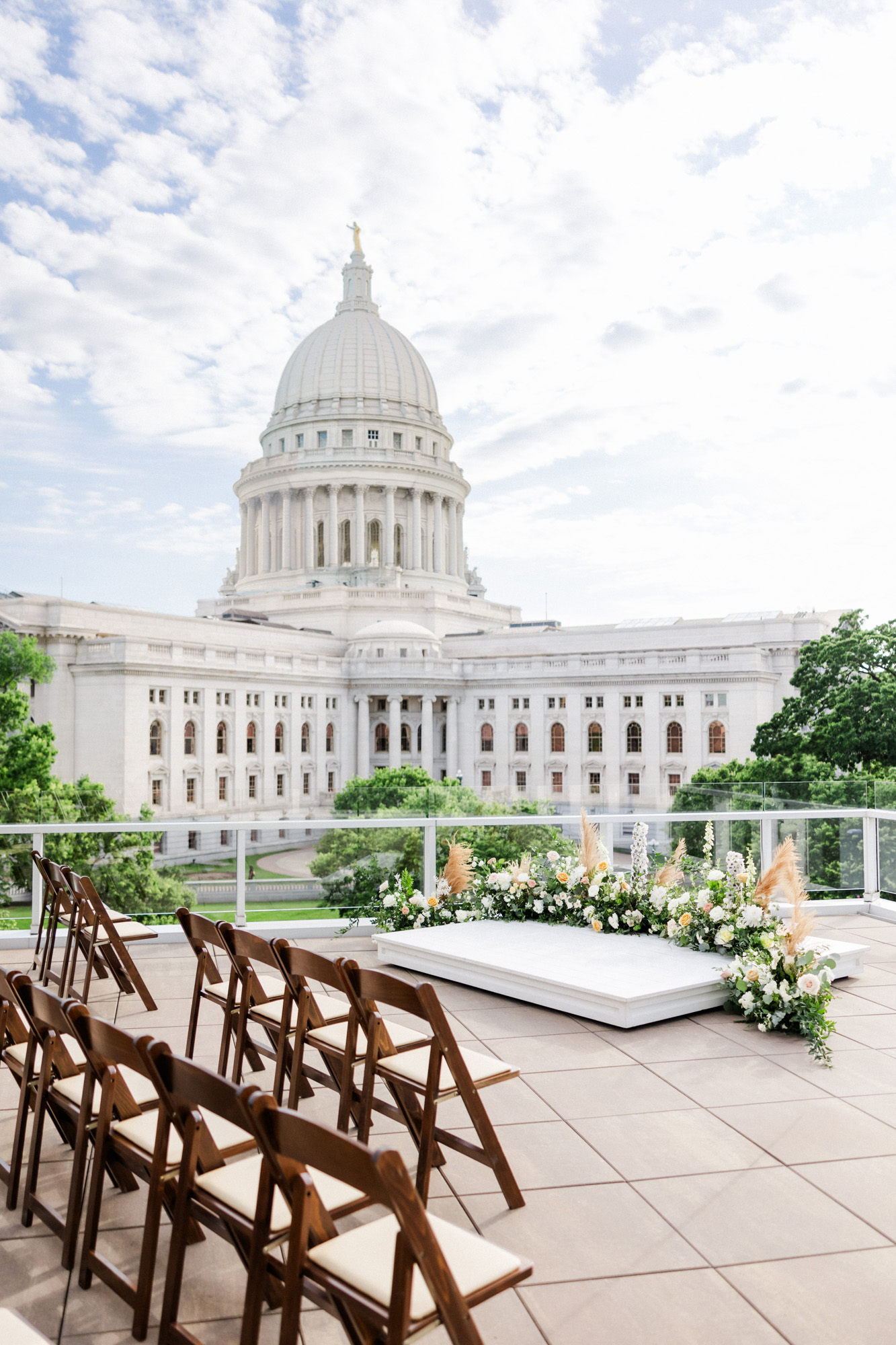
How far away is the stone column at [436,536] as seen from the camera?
321 ft

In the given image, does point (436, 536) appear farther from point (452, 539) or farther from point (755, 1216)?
point (755, 1216)

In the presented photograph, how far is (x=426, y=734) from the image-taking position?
82.6 m

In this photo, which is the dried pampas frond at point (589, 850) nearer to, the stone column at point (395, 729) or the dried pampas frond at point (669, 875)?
the dried pampas frond at point (669, 875)

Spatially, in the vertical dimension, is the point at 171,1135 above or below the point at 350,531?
below

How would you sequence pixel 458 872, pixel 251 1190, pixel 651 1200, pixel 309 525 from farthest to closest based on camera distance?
pixel 309 525
pixel 458 872
pixel 651 1200
pixel 251 1190

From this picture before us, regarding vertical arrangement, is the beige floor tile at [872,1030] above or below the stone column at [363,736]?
below

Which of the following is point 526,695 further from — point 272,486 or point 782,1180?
point 782,1180

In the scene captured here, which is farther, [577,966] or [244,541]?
[244,541]

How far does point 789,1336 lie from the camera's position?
151 inches

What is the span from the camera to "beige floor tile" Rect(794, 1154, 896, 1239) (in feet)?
15.7

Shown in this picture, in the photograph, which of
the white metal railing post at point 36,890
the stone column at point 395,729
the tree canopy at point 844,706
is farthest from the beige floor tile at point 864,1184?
the stone column at point 395,729

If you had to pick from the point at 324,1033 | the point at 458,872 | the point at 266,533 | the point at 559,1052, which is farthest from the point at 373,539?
the point at 324,1033

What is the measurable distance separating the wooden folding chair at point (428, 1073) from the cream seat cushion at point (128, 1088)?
105 centimetres

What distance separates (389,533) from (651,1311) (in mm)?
93337
